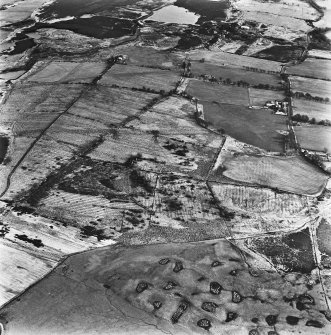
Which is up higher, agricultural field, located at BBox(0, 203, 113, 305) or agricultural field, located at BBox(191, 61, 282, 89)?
agricultural field, located at BBox(191, 61, 282, 89)

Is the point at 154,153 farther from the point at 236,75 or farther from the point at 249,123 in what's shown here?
the point at 236,75

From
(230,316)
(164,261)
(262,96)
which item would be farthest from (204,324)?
(262,96)

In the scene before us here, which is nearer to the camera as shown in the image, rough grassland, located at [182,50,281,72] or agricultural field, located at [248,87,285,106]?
agricultural field, located at [248,87,285,106]

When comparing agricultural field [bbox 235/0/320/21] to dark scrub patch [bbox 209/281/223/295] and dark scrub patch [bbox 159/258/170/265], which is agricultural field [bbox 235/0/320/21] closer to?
dark scrub patch [bbox 159/258/170/265]

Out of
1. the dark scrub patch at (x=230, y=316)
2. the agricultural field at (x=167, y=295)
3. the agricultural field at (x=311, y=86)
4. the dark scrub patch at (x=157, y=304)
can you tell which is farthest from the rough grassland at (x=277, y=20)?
the dark scrub patch at (x=157, y=304)

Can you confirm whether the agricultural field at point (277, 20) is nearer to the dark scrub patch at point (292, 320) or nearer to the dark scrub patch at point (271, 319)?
the dark scrub patch at point (292, 320)

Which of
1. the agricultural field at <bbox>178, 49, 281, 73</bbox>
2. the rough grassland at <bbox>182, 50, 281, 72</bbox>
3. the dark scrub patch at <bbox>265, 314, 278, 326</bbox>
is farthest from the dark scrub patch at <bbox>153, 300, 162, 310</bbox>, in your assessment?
the rough grassland at <bbox>182, 50, 281, 72</bbox>

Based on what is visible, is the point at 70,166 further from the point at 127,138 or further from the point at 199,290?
the point at 199,290
